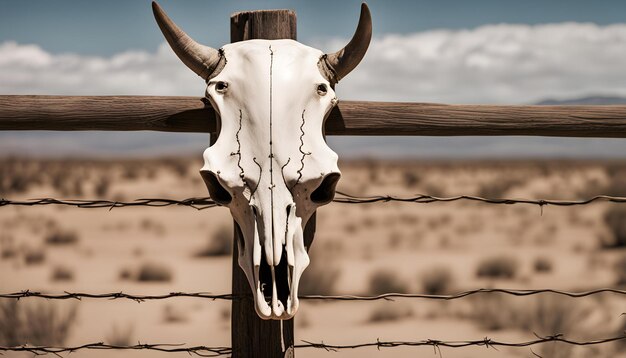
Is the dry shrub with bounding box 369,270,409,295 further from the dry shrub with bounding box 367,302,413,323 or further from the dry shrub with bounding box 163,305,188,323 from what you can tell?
the dry shrub with bounding box 163,305,188,323

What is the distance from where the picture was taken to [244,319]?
311 centimetres

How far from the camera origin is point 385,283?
11.9 metres

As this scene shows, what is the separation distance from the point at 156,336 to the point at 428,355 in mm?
3084

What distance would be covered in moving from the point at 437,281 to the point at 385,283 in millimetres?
946

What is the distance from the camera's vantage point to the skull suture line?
8.33 feet

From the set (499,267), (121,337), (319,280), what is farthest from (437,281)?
(121,337)

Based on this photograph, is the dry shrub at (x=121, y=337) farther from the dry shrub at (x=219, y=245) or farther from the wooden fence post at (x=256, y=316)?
the dry shrub at (x=219, y=245)

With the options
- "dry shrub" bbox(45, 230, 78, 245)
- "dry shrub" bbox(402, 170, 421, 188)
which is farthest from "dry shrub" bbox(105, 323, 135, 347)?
"dry shrub" bbox(402, 170, 421, 188)

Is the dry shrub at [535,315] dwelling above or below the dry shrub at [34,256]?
below

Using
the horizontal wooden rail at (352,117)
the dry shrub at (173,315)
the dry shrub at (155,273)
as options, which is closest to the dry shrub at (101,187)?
the dry shrub at (155,273)

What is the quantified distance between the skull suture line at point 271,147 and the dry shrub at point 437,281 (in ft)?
31.3

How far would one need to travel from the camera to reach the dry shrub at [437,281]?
12109mm

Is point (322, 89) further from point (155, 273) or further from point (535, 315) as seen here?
point (155, 273)

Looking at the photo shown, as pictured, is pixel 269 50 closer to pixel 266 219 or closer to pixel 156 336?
pixel 266 219
